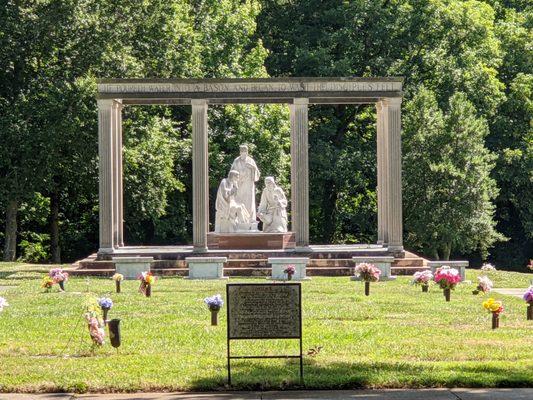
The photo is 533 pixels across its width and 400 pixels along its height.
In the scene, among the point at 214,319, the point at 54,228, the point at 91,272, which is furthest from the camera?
the point at 54,228

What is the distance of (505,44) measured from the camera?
193 ft

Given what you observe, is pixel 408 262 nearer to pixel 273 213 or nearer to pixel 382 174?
pixel 382 174

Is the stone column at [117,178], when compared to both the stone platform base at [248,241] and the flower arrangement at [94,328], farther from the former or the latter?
the flower arrangement at [94,328]

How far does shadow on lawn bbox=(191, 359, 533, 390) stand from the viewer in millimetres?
14641

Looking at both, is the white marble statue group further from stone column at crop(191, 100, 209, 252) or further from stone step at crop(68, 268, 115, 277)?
stone step at crop(68, 268, 115, 277)

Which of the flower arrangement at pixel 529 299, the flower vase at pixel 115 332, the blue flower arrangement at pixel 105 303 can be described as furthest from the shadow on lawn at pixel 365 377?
the flower arrangement at pixel 529 299

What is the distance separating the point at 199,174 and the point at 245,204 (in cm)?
277

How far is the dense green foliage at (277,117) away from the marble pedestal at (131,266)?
11.1 meters

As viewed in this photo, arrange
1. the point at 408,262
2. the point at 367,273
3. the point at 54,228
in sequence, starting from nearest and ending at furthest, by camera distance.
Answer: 1. the point at 367,273
2. the point at 408,262
3. the point at 54,228

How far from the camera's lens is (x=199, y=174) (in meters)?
39.3

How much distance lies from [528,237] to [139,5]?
22.5 metres

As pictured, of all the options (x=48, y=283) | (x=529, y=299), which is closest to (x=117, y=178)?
(x=48, y=283)

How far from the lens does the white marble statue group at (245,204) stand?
4081 cm

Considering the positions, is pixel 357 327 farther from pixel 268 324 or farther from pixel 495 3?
pixel 495 3
